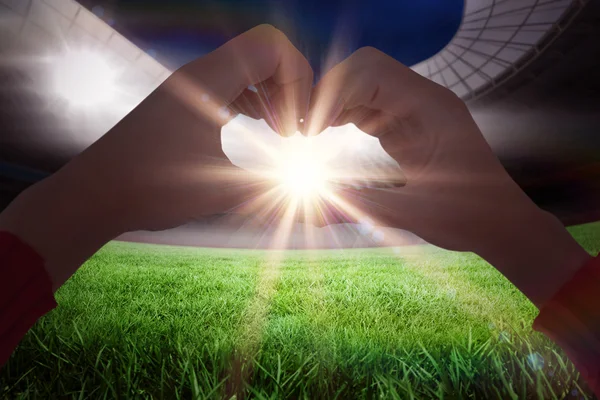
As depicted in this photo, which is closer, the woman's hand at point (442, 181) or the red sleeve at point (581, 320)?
the red sleeve at point (581, 320)

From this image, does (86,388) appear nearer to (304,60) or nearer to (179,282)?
(304,60)

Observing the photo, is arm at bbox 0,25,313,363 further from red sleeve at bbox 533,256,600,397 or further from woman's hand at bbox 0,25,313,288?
red sleeve at bbox 533,256,600,397

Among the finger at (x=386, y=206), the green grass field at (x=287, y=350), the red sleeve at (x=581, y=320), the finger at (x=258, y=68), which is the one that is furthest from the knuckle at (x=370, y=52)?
the green grass field at (x=287, y=350)

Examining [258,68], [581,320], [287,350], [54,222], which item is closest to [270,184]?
[258,68]

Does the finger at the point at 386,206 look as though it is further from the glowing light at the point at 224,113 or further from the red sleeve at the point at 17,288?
the red sleeve at the point at 17,288

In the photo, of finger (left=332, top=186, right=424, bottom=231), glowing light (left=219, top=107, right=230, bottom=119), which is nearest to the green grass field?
finger (left=332, top=186, right=424, bottom=231)

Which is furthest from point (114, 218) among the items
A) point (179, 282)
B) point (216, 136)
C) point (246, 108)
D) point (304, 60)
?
point (179, 282)
